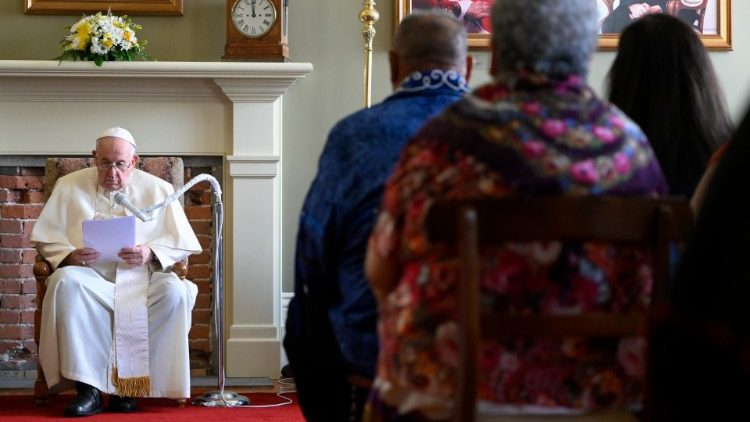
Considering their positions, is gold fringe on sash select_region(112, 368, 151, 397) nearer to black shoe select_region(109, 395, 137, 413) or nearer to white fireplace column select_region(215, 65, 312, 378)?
black shoe select_region(109, 395, 137, 413)

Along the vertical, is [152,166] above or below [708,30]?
below

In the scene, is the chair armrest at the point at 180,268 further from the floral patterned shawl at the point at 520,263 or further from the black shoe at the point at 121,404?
the floral patterned shawl at the point at 520,263

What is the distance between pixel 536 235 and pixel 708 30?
4.73m

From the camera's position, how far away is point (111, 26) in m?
5.67

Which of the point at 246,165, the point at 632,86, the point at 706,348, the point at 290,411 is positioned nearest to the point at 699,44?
the point at 632,86

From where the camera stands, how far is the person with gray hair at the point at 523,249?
1.74m

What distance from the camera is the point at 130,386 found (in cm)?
490

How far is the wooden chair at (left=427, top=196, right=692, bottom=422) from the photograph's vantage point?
65.9 inches

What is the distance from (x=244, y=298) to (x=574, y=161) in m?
4.21

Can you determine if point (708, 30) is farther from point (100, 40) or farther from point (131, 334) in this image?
point (131, 334)

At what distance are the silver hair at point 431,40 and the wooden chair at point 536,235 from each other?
89cm

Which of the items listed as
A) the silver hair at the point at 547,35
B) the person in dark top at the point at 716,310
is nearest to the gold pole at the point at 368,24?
the silver hair at the point at 547,35

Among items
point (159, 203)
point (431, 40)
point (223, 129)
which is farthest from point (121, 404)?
point (431, 40)

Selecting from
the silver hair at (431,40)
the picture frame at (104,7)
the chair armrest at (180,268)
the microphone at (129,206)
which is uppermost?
the picture frame at (104,7)
